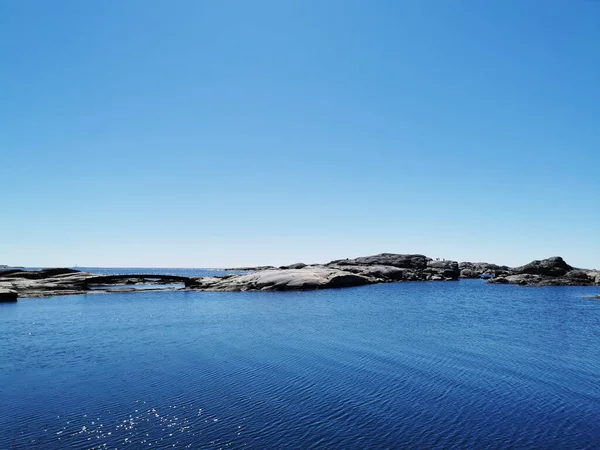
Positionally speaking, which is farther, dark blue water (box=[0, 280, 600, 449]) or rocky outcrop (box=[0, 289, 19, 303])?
rocky outcrop (box=[0, 289, 19, 303])

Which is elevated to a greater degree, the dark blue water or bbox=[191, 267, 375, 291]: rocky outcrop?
bbox=[191, 267, 375, 291]: rocky outcrop

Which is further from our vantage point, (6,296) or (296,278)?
(296,278)

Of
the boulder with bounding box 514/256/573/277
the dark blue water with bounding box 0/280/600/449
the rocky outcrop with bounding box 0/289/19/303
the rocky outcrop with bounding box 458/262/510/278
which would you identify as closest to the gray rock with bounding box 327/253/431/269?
the rocky outcrop with bounding box 458/262/510/278

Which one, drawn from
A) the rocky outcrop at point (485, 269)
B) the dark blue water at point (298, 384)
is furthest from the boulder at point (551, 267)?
the dark blue water at point (298, 384)

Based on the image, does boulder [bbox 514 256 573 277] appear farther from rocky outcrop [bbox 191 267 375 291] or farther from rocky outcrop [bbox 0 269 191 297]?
rocky outcrop [bbox 0 269 191 297]

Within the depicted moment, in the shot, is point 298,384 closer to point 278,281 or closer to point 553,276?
point 278,281

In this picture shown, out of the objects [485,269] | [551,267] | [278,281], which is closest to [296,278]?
[278,281]

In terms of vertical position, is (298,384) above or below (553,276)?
below

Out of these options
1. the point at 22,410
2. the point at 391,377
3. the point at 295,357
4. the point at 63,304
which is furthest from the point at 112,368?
the point at 63,304

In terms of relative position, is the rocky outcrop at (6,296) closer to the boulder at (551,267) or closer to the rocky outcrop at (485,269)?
the boulder at (551,267)
